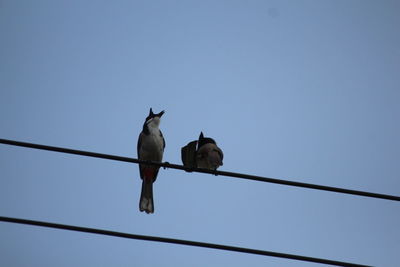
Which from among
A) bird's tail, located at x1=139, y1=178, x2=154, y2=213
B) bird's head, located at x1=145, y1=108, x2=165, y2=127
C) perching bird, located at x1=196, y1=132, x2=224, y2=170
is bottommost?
bird's tail, located at x1=139, y1=178, x2=154, y2=213

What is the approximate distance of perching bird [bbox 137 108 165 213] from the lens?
798 cm

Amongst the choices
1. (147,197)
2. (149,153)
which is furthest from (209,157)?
(147,197)

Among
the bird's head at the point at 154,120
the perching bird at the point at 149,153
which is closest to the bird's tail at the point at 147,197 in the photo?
the perching bird at the point at 149,153

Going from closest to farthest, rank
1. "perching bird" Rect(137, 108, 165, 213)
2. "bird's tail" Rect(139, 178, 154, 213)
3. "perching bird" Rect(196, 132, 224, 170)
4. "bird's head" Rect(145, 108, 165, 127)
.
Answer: "perching bird" Rect(196, 132, 224, 170) < "bird's tail" Rect(139, 178, 154, 213) < "perching bird" Rect(137, 108, 165, 213) < "bird's head" Rect(145, 108, 165, 127)

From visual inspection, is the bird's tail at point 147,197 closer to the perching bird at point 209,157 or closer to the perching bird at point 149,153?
the perching bird at point 149,153

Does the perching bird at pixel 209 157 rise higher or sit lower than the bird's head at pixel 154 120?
lower

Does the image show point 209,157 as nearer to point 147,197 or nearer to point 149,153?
point 149,153

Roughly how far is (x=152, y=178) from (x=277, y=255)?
492 cm

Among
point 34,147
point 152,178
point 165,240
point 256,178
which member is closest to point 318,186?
point 256,178

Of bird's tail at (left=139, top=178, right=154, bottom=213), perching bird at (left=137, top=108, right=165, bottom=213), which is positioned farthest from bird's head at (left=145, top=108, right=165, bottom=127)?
bird's tail at (left=139, top=178, right=154, bottom=213)

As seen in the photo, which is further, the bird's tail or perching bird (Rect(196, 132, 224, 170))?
the bird's tail

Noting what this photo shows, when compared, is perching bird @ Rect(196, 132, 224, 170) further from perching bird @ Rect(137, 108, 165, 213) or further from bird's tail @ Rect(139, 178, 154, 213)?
bird's tail @ Rect(139, 178, 154, 213)

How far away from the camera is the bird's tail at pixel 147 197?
7875 millimetres

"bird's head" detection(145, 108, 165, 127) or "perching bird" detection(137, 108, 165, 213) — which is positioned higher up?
"bird's head" detection(145, 108, 165, 127)
